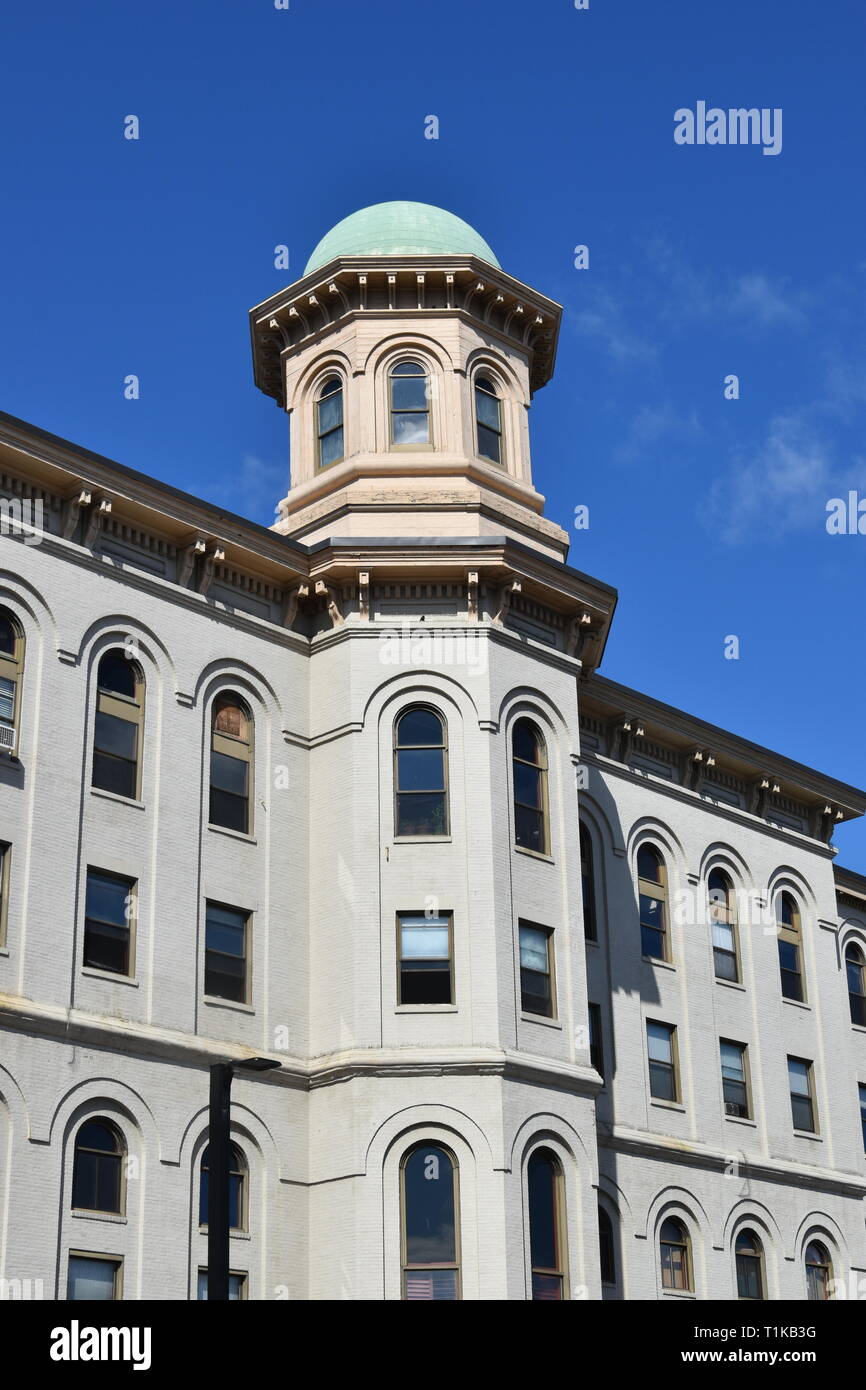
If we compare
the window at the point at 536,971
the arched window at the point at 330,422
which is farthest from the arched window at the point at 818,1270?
the arched window at the point at 330,422

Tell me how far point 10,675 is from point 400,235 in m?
14.4

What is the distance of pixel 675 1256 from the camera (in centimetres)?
3588

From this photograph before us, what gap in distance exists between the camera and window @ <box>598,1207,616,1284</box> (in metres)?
33.9

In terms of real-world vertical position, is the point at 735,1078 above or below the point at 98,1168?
above

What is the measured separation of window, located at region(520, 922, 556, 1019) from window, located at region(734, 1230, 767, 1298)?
8811 millimetres

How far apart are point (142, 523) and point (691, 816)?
14890 millimetres

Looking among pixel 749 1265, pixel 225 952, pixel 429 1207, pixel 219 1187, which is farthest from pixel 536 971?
pixel 219 1187

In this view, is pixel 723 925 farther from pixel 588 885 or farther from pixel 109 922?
pixel 109 922

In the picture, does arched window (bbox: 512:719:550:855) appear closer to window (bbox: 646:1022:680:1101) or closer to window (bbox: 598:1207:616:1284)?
window (bbox: 646:1022:680:1101)

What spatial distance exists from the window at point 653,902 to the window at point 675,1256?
5332 millimetres

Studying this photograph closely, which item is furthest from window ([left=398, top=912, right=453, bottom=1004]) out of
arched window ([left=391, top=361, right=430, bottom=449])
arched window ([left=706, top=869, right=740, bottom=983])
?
arched window ([left=706, top=869, right=740, bottom=983])

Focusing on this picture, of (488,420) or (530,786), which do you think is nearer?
(530,786)

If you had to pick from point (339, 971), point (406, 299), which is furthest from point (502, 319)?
point (339, 971)

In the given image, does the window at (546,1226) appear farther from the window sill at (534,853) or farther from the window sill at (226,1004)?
the window sill at (226,1004)
